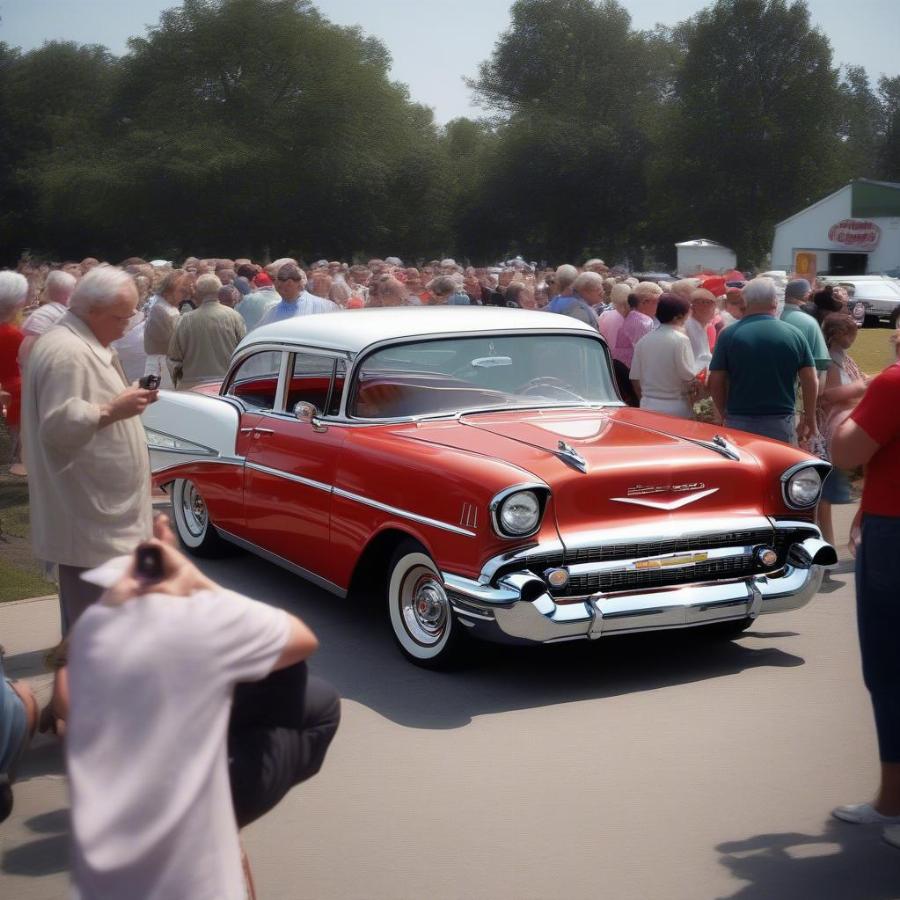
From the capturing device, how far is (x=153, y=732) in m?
2.51

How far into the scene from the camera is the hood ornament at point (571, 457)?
19.3 feet

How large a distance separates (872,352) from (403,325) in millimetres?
20186

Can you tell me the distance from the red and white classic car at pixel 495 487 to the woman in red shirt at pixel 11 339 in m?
1.26

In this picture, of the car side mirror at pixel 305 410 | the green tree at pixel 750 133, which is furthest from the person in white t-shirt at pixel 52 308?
the green tree at pixel 750 133

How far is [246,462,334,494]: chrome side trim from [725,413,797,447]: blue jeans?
2.84 metres

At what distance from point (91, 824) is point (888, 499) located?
2.74 meters

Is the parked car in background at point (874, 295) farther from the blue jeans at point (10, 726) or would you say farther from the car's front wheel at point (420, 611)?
the blue jeans at point (10, 726)

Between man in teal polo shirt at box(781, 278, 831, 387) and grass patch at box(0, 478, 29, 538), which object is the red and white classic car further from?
grass patch at box(0, 478, 29, 538)

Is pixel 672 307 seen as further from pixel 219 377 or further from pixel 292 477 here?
pixel 219 377

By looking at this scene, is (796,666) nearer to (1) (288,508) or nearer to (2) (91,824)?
(1) (288,508)

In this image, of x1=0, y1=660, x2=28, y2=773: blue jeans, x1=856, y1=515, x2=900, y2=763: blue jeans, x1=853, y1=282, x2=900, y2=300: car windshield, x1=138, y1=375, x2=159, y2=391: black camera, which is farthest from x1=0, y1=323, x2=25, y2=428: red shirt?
x1=853, y1=282, x2=900, y2=300: car windshield

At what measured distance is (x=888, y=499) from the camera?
4180mm

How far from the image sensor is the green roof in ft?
182

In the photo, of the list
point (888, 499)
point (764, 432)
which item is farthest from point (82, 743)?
point (764, 432)
